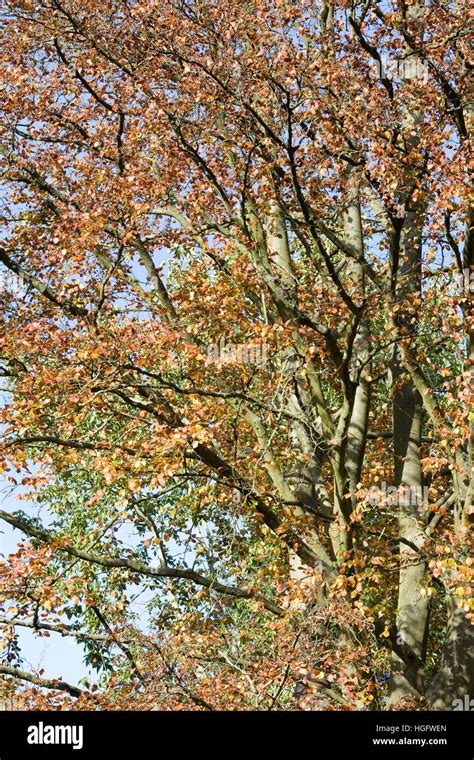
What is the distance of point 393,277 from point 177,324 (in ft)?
11.3

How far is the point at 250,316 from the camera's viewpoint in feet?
57.5

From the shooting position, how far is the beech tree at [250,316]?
41.2 feet

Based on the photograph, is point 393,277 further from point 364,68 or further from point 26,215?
point 26,215

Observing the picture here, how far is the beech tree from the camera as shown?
1256 centimetres

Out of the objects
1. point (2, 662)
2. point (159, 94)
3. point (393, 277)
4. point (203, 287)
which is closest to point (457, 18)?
point (393, 277)
